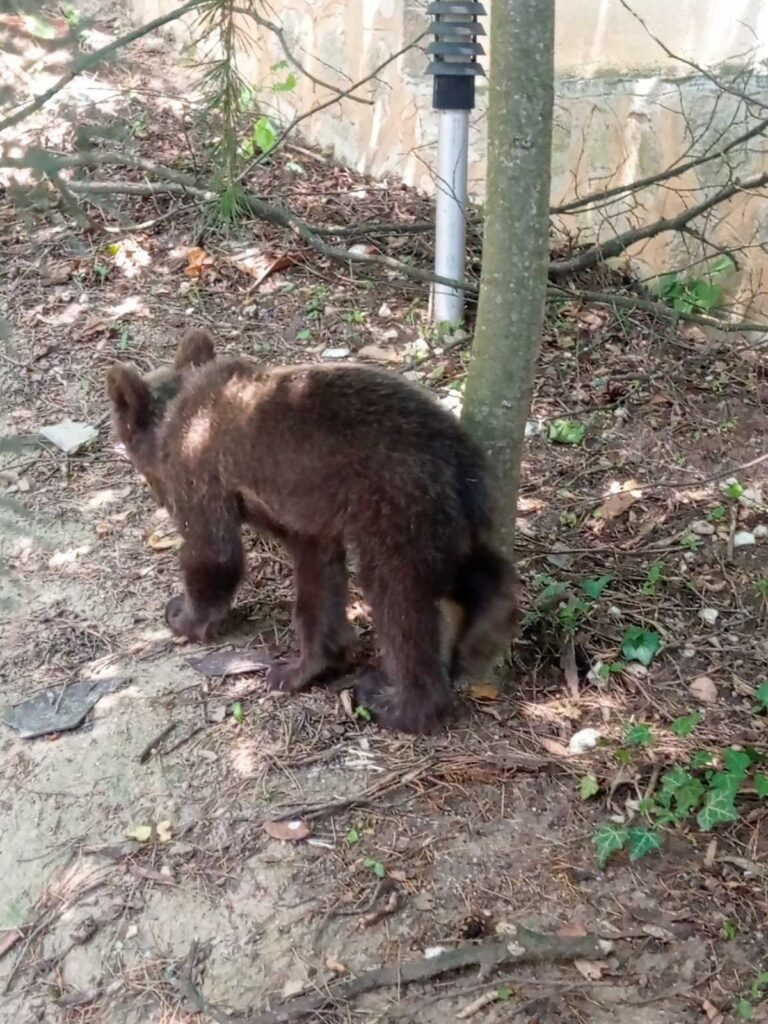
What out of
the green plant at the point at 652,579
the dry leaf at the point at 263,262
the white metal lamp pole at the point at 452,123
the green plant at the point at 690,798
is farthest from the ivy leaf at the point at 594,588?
the dry leaf at the point at 263,262

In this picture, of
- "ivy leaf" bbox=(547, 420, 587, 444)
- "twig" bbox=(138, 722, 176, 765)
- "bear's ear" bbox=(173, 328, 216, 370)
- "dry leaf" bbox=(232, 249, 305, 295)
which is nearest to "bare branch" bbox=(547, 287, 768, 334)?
"ivy leaf" bbox=(547, 420, 587, 444)

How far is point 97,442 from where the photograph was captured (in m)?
5.19

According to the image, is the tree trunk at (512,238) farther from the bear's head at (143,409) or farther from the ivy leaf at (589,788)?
the bear's head at (143,409)

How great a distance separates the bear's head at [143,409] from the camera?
13.5 ft

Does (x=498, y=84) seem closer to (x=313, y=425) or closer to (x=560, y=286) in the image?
(x=313, y=425)

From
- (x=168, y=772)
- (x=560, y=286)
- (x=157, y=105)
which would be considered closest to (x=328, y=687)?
(x=168, y=772)

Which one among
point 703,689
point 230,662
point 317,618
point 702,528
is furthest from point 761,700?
point 230,662

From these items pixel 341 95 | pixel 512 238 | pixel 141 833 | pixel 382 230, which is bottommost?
pixel 141 833

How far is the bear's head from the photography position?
13.5ft

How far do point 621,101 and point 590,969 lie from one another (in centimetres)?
498

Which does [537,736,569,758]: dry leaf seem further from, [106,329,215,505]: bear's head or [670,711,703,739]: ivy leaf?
[106,329,215,505]: bear's head

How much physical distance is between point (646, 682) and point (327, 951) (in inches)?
63.4

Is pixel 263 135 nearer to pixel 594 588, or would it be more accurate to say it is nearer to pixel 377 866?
pixel 594 588

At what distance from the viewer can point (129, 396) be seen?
4133 millimetres
